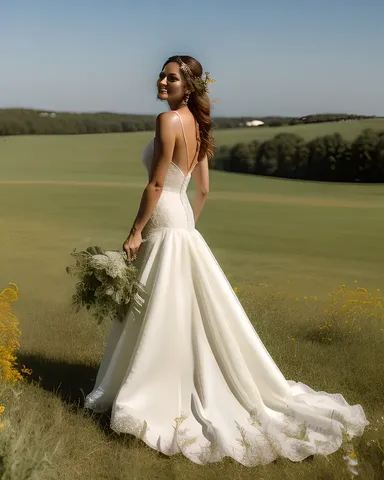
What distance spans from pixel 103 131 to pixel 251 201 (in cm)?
615

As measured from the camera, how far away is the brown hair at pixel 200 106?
5.21 m

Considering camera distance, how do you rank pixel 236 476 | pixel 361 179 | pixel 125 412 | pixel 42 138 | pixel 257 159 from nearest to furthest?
pixel 236 476 < pixel 125 412 < pixel 361 179 < pixel 257 159 < pixel 42 138

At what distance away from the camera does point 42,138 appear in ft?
76.9

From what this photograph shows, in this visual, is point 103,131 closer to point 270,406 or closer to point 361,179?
point 361,179

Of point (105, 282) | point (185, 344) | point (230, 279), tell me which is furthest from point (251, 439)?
point (230, 279)

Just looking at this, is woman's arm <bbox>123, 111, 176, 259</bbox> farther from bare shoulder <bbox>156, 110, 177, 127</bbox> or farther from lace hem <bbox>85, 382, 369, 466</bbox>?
lace hem <bbox>85, 382, 369, 466</bbox>

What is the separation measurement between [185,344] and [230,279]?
4.82 m

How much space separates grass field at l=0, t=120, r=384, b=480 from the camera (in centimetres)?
498

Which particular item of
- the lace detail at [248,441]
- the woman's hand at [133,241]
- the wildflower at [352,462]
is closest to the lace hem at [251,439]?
the lace detail at [248,441]

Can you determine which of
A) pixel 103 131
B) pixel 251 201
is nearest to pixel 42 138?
pixel 103 131

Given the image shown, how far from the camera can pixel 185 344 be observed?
5.34m

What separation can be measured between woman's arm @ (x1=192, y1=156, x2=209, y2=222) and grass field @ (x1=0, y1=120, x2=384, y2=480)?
1908 millimetres

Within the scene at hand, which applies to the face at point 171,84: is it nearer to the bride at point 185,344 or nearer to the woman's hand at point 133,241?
the bride at point 185,344

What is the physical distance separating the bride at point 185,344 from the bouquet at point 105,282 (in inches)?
4.0
